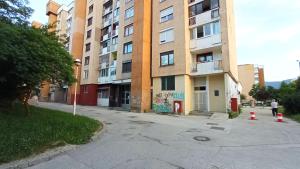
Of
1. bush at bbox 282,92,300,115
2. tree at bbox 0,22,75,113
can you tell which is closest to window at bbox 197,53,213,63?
bush at bbox 282,92,300,115

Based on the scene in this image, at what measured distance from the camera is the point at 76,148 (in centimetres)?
700

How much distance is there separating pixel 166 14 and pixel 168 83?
875 centimetres

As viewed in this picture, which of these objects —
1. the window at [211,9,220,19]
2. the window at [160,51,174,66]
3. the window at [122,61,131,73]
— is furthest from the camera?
the window at [122,61,131,73]

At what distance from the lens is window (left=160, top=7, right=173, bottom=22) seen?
2343cm

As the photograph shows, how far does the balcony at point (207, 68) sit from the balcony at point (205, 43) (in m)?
1.66

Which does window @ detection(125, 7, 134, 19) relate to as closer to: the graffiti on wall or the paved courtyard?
the graffiti on wall

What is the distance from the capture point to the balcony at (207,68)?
756 inches

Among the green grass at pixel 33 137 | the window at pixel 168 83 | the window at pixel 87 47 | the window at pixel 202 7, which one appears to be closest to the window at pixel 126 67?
the window at pixel 168 83

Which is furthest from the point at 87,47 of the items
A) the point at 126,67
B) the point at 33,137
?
the point at 33,137

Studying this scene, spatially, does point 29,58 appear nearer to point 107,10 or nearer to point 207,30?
point 207,30

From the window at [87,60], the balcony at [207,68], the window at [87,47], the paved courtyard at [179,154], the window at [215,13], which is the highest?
the window at [87,47]

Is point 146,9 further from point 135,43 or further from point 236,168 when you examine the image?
point 236,168

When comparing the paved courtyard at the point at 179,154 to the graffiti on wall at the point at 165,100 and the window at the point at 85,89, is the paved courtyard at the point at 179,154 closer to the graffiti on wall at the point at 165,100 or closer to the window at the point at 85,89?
the graffiti on wall at the point at 165,100

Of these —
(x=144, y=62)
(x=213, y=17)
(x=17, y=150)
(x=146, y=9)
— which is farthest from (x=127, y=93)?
(x=17, y=150)
